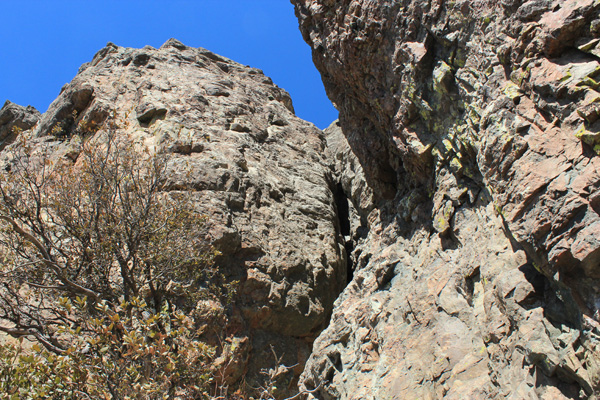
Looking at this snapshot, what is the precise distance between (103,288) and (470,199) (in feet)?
31.7

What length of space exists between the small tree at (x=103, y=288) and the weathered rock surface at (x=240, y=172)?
1.56 meters

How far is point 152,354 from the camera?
30.6ft

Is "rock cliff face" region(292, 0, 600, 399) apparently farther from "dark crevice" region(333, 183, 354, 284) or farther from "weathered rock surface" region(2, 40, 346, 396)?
"dark crevice" region(333, 183, 354, 284)

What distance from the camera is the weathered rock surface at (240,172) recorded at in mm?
16266

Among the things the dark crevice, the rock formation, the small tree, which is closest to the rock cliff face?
the rock formation

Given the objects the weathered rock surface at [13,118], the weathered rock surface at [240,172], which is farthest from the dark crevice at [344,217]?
the weathered rock surface at [13,118]

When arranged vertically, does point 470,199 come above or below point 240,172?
below

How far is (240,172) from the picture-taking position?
20.1 metres

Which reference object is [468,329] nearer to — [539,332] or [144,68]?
[539,332]

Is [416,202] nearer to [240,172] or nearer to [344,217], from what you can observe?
[240,172]

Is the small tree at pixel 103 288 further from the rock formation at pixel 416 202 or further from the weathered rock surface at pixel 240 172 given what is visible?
the rock formation at pixel 416 202

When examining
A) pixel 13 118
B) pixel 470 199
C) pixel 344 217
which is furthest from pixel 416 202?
pixel 13 118

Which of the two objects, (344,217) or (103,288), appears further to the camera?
(344,217)

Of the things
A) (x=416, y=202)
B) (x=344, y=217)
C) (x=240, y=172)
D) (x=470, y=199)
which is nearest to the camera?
(x=470, y=199)
